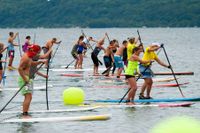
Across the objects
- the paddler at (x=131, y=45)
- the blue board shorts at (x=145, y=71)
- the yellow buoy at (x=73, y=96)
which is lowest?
the yellow buoy at (x=73, y=96)

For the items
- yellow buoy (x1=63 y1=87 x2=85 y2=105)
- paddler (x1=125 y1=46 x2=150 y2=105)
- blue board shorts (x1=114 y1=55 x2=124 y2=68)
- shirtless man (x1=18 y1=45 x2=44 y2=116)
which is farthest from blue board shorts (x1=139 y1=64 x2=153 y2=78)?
blue board shorts (x1=114 y1=55 x2=124 y2=68)

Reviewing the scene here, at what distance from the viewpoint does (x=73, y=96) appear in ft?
59.0

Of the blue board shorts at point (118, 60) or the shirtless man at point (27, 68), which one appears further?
the blue board shorts at point (118, 60)

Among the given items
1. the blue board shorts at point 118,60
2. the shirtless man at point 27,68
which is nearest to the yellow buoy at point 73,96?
the shirtless man at point 27,68

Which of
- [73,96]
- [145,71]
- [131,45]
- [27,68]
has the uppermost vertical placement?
[131,45]

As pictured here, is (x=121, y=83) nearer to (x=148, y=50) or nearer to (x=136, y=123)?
(x=148, y=50)

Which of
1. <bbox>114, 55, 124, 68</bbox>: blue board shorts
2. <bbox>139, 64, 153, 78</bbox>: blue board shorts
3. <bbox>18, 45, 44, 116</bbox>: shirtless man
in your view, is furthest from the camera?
<bbox>114, 55, 124, 68</bbox>: blue board shorts

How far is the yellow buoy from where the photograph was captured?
704 inches

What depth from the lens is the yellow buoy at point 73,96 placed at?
58.6 feet

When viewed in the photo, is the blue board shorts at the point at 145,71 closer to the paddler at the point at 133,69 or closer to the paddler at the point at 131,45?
the paddler at the point at 133,69

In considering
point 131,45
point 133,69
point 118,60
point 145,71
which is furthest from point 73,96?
point 118,60

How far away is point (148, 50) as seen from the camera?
1905 centimetres

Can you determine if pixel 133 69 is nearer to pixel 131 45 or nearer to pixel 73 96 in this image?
pixel 73 96

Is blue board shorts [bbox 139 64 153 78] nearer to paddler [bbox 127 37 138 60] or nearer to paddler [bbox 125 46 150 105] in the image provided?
paddler [bbox 125 46 150 105]
